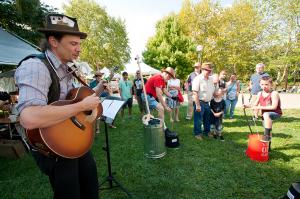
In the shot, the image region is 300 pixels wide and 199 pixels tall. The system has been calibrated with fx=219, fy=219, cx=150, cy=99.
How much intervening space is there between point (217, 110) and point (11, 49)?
7.18 meters

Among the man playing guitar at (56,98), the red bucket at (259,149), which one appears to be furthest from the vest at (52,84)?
the red bucket at (259,149)

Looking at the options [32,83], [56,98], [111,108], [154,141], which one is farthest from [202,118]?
[32,83]

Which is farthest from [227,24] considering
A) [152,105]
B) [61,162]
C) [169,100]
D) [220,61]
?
[61,162]

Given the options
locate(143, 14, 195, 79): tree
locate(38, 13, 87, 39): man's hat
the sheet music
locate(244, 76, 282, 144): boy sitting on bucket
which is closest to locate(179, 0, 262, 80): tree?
locate(143, 14, 195, 79): tree

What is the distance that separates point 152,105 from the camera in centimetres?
605

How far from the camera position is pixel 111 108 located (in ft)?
12.0

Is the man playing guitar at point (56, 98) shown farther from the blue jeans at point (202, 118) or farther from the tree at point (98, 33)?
the tree at point (98, 33)

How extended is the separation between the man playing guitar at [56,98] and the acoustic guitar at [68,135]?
0.05 meters

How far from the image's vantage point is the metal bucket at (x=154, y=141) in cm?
495

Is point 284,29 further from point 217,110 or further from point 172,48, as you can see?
point 172,48

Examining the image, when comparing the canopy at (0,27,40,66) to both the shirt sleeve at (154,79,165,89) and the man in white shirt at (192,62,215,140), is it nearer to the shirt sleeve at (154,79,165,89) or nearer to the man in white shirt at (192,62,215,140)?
the shirt sleeve at (154,79,165,89)

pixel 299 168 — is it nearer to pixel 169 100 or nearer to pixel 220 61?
pixel 169 100

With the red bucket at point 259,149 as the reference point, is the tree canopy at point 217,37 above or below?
above

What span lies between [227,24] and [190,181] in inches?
1096
